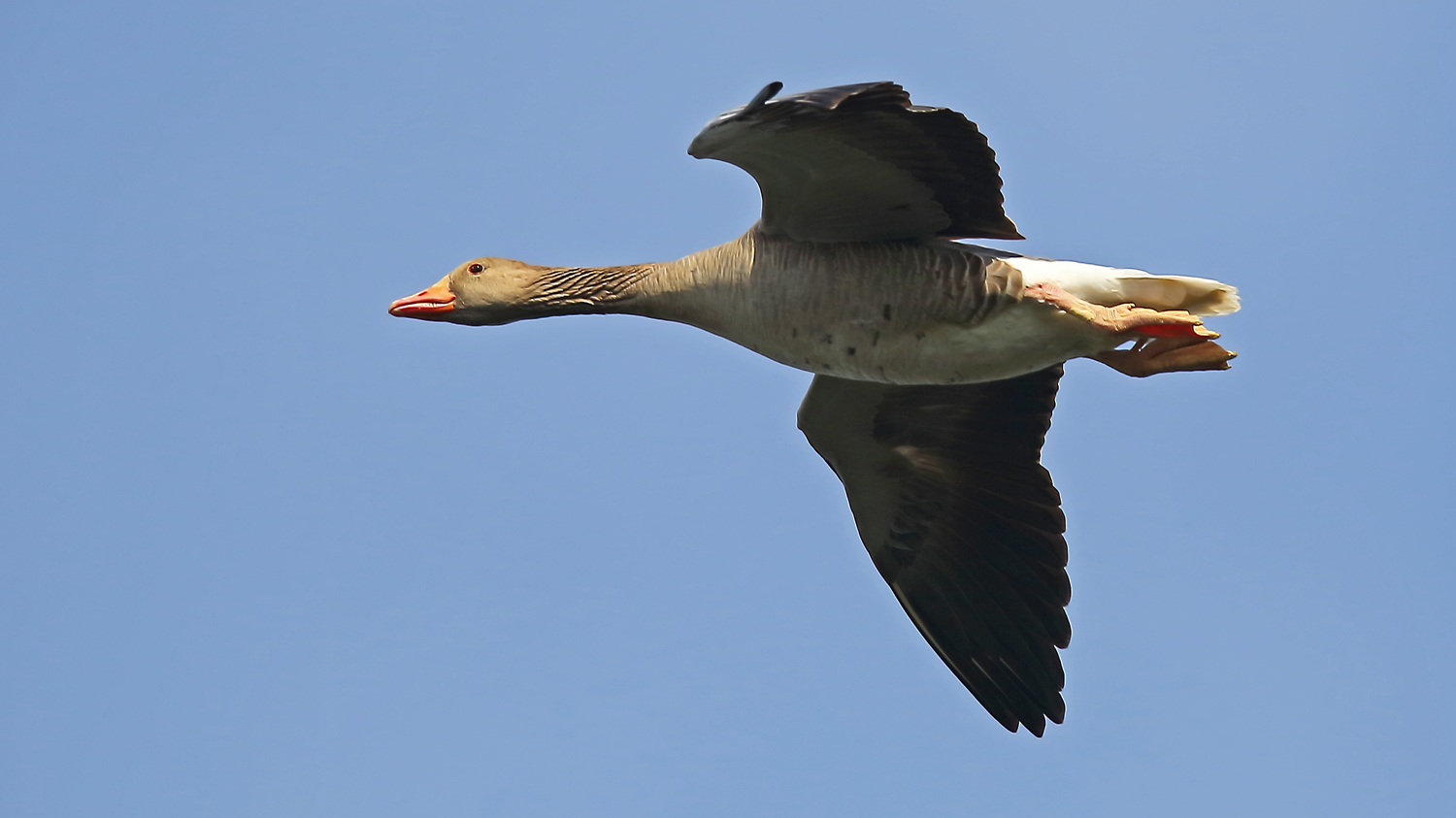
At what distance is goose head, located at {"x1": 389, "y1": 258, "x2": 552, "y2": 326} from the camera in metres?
10.1

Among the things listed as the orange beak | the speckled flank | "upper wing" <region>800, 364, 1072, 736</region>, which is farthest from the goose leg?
the orange beak

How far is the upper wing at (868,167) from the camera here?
25.9 ft

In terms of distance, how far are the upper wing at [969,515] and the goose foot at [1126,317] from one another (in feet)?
5.41

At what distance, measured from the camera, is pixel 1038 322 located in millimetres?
8891

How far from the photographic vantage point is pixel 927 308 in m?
8.91

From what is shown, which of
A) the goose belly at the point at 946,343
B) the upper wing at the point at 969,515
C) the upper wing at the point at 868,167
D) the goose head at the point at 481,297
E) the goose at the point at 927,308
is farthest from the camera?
the upper wing at the point at 969,515

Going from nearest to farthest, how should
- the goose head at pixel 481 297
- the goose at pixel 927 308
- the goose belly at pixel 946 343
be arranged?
the goose at pixel 927 308 < the goose belly at pixel 946 343 < the goose head at pixel 481 297

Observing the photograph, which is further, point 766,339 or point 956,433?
point 956,433

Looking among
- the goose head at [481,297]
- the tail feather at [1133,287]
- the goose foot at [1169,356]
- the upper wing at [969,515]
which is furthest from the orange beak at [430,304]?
the goose foot at [1169,356]

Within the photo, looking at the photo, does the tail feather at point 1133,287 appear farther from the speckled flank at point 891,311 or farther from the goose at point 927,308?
the speckled flank at point 891,311

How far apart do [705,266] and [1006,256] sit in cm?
189

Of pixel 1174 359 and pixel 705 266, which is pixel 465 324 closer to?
pixel 705 266

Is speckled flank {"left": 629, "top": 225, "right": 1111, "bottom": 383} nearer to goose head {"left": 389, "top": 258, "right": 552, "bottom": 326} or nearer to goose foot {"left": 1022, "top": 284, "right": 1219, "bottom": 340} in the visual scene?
goose foot {"left": 1022, "top": 284, "right": 1219, "bottom": 340}

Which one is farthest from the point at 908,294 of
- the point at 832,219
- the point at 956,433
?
the point at 956,433
